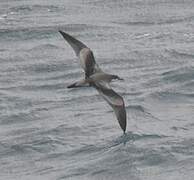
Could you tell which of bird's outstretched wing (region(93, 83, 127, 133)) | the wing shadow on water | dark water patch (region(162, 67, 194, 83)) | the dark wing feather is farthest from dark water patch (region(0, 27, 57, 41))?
bird's outstretched wing (region(93, 83, 127, 133))

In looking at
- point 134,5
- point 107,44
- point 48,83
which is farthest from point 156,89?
point 134,5

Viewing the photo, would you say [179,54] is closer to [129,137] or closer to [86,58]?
[129,137]

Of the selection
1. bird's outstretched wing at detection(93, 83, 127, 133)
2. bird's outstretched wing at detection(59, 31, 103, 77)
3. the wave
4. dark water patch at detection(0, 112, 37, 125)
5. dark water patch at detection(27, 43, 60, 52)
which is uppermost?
bird's outstretched wing at detection(59, 31, 103, 77)

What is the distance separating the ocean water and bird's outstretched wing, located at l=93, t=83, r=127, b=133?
1053mm

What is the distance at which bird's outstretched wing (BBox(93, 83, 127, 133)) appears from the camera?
12.9 m

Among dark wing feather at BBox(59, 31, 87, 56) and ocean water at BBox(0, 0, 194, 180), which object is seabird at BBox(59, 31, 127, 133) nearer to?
dark wing feather at BBox(59, 31, 87, 56)

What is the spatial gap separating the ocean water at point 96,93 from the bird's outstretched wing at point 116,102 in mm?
1053

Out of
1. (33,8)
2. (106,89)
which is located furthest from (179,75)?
(33,8)

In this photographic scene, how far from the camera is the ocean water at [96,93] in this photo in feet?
46.5

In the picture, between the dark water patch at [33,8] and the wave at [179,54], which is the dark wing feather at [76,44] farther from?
the dark water patch at [33,8]

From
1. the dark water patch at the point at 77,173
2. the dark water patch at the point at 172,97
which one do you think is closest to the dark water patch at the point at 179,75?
the dark water patch at the point at 172,97

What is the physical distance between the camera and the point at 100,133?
608 inches

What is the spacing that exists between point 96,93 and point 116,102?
4587 mm

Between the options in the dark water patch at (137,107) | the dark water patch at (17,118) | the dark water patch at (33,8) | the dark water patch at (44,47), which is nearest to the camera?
the dark water patch at (17,118)
